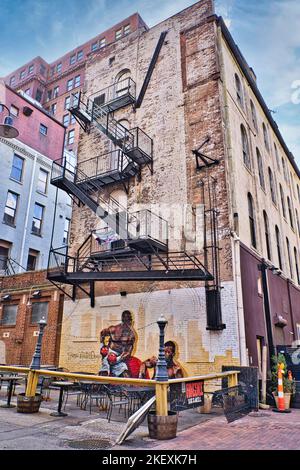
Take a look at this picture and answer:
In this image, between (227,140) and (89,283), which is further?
(89,283)

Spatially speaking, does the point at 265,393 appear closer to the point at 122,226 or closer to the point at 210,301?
the point at 210,301

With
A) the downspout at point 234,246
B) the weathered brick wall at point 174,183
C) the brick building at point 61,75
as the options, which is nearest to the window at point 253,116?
the downspout at point 234,246

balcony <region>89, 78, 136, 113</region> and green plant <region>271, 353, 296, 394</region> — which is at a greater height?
balcony <region>89, 78, 136, 113</region>

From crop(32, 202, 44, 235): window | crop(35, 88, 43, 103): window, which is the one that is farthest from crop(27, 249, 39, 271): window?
crop(35, 88, 43, 103): window

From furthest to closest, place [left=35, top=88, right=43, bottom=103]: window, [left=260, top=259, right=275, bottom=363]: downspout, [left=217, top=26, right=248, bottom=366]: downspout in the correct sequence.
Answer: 1. [left=35, top=88, right=43, bottom=103]: window
2. [left=260, top=259, right=275, bottom=363]: downspout
3. [left=217, top=26, right=248, bottom=366]: downspout

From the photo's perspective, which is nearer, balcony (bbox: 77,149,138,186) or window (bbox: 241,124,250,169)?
balcony (bbox: 77,149,138,186)

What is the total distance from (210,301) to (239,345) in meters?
1.68

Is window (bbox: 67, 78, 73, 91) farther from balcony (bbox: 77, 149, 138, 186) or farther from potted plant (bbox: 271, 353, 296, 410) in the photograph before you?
potted plant (bbox: 271, 353, 296, 410)

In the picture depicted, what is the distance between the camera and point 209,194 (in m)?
13.3

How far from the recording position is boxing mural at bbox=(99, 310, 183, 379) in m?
12.5

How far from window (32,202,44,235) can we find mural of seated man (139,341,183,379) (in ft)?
55.7

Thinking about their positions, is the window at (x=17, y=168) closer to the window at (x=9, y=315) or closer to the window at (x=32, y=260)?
the window at (x=32, y=260)

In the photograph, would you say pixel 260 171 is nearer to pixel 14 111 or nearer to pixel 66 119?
pixel 14 111
